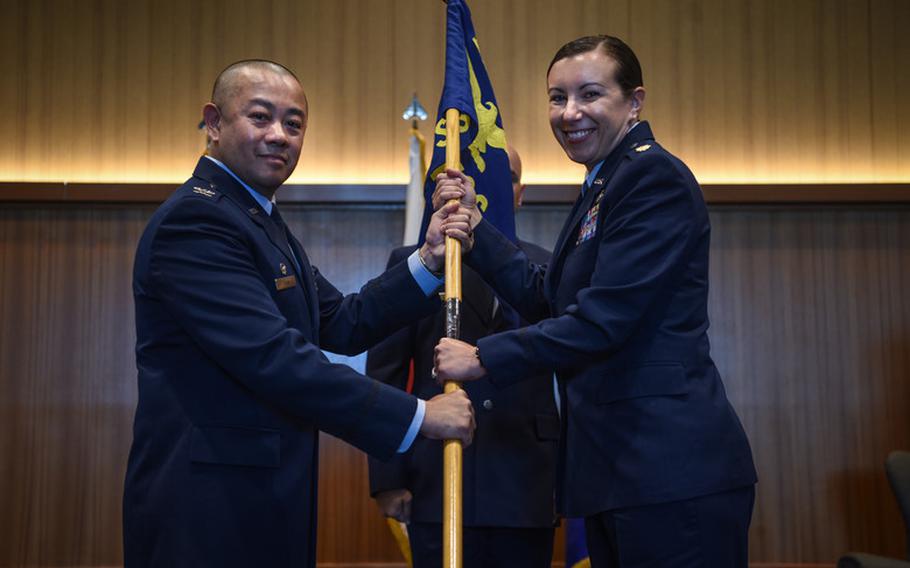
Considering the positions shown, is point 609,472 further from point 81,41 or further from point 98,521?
point 81,41

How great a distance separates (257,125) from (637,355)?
1.10 meters

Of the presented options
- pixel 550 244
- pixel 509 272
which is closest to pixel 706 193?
pixel 550 244

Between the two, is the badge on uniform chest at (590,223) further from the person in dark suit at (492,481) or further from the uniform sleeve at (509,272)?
the person in dark suit at (492,481)

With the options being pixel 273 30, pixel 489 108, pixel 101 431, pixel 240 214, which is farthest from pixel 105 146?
pixel 240 214

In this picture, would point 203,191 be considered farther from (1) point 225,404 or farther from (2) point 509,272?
(2) point 509,272

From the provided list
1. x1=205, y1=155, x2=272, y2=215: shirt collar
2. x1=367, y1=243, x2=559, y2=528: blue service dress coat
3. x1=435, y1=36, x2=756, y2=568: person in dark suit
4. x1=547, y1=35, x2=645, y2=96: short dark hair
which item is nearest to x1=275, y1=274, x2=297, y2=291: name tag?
x1=205, y1=155, x2=272, y2=215: shirt collar

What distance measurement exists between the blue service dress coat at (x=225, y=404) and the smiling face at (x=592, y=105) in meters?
0.81

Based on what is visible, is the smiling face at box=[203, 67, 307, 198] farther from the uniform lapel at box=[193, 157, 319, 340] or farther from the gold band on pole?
the gold band on pole

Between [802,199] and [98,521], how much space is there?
4441 millimetres

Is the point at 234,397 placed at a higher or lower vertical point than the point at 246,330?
lower

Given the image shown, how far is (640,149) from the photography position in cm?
232

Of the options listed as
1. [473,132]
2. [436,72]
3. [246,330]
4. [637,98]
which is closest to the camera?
[246,330]

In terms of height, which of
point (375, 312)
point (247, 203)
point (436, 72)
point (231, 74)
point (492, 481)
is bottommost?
point (492, 481)

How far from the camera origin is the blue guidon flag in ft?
9.66
